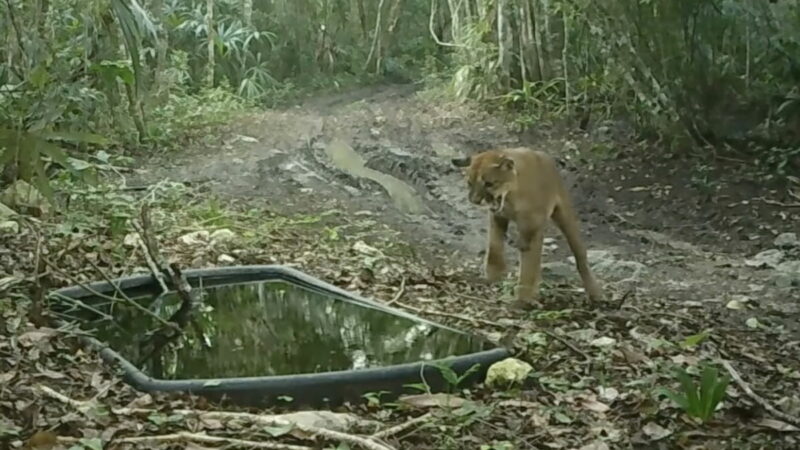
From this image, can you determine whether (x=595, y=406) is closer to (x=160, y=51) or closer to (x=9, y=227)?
(x=9, y=227)

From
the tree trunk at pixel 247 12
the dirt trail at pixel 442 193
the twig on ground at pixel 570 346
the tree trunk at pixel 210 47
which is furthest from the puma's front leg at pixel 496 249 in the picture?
the tree trunk at pixel 247 12

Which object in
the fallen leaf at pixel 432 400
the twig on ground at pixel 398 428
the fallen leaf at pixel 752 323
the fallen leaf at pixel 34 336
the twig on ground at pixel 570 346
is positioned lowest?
the fallen leaf at pixel 752 323

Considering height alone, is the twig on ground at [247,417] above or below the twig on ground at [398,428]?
above

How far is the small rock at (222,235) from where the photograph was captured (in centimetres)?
699

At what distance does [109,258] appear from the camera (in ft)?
19.7

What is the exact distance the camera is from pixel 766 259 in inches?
287

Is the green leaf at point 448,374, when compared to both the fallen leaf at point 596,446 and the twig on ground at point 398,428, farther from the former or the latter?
the fallen leaf at point 596,446

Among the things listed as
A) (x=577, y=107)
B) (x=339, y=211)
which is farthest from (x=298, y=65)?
(x=339, y=211)

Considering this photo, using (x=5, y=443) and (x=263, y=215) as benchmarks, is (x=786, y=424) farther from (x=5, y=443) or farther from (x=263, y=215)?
(x=263, y=215)

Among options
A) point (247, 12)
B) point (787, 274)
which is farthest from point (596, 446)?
point (247, 12)

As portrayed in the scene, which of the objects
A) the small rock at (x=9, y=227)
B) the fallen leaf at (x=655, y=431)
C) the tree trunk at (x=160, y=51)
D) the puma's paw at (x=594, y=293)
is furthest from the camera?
the tree trunk at (x=160, y=51)

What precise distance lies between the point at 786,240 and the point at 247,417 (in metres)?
5.36

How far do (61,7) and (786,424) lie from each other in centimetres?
818

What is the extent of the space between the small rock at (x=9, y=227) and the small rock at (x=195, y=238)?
1095mm
